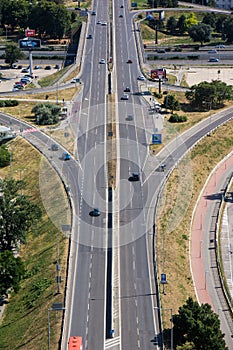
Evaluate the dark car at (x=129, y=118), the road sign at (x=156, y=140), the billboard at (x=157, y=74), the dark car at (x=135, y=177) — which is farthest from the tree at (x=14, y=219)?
the billboard at (x=157, y=74)

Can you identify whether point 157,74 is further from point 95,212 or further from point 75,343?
point 75,343

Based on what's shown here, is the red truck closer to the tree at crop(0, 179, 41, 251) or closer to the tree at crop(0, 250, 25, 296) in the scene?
the tree at crop(0, 250, 25, 296)

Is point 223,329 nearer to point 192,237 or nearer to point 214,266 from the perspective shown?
point 214,266

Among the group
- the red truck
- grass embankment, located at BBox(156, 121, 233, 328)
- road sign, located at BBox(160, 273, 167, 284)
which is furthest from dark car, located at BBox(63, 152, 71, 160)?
the red truck

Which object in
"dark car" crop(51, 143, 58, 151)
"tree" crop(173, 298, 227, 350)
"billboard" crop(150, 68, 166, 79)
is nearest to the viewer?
"tree" crop(173, 298, 227, 350)

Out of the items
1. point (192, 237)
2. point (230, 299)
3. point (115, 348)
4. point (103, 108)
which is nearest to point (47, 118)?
point (103, 108)

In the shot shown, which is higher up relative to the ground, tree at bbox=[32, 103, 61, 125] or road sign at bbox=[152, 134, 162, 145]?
tree at bbox=[32, 103, 61, 125]
